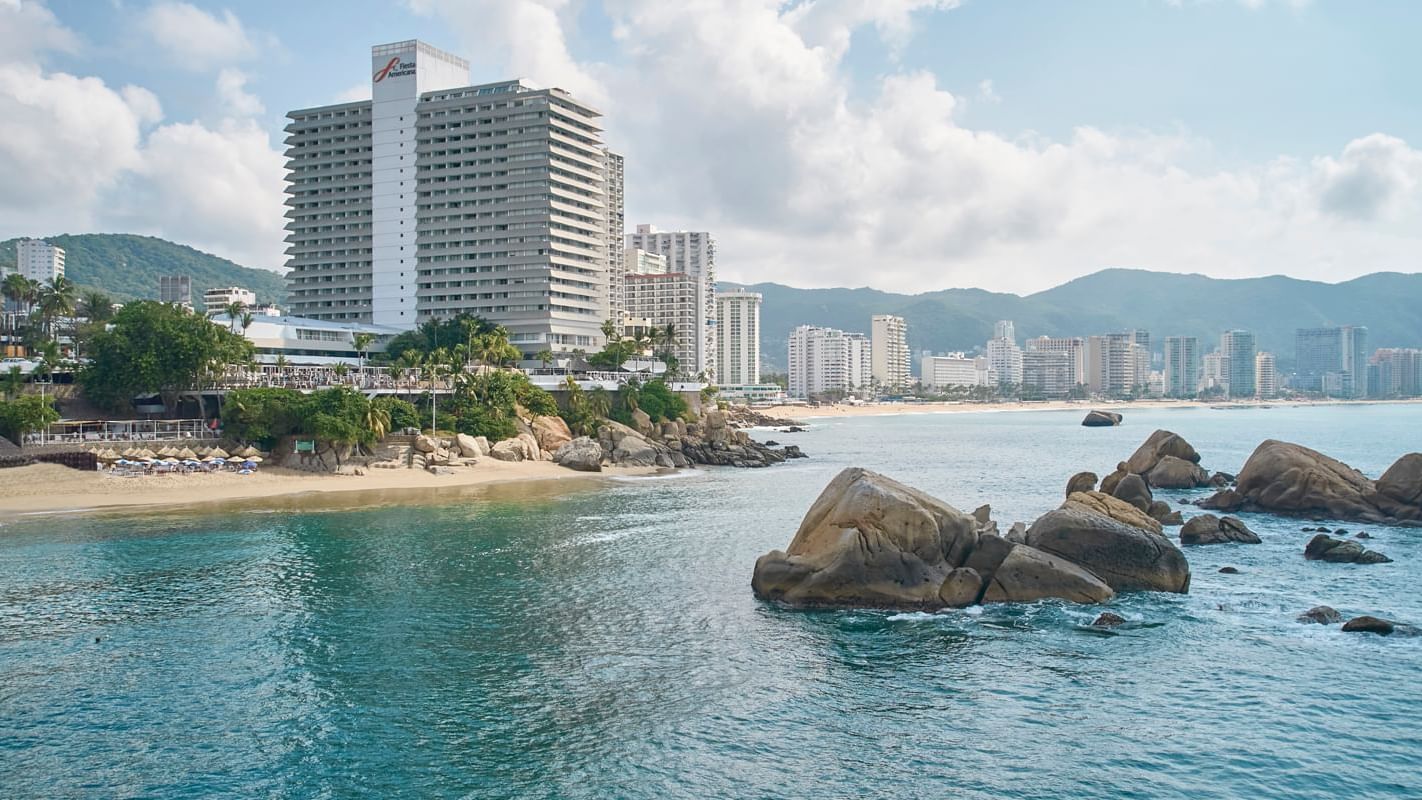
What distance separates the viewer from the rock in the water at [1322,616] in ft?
108

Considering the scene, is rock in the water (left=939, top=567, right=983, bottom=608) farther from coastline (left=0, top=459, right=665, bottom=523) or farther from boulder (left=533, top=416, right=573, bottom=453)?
boulder (left=533, top=416, right=573, bottom=453)

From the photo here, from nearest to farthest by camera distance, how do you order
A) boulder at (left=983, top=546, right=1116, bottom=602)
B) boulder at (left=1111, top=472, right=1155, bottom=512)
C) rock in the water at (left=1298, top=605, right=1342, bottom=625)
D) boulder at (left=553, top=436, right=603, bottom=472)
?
rock in the water at (left=1298, top=605, right=1342, bottom=625)
boulder at (left=983, top=546, right=1116, bottom=602)
boulder at (left=1111, top=472, right=1155, bottom=512)
boulder at (left=553, top=436, right=603, bottom=472)

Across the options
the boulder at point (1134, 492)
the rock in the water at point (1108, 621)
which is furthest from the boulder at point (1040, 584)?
the boulder at point (1134, 492)

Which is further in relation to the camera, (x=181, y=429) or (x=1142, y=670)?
(x=181, y=429)

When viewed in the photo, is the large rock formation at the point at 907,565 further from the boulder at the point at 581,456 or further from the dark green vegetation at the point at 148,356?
the dark green vegetation at the point at 148,356

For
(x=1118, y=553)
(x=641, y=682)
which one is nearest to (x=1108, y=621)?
(x=1118, y=553)

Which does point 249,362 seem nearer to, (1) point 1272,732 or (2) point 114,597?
(2) point 114,597

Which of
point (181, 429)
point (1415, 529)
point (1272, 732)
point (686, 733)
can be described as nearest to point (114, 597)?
point (686, 733)

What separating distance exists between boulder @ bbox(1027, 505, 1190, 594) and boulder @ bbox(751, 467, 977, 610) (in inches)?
147

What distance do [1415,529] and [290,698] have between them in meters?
56.1

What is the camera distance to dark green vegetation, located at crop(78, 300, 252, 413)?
2938 inches

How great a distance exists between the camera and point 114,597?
36.1 metres

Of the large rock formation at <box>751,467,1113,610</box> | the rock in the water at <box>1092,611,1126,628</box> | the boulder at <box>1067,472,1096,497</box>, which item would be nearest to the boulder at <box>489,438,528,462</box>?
the boulder at <box>1067,472,1096,497</box>

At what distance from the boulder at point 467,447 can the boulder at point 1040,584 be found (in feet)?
179
